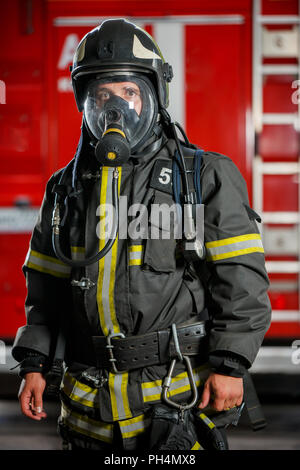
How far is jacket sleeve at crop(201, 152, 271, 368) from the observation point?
61.0 inches

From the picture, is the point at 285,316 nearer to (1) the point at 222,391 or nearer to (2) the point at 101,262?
(1) the point at 222,391

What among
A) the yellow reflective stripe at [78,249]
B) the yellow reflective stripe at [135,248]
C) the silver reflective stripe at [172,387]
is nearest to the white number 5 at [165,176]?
the yellow reflective stripe at [135,248]

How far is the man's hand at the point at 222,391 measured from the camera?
1546mm

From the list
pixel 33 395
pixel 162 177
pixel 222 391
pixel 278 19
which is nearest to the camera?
pixel 222 391

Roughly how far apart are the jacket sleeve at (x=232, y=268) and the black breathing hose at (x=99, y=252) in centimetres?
26

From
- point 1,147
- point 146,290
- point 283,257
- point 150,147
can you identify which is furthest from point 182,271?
point 1,147

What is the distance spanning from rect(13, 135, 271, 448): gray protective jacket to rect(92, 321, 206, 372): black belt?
26 millimetres

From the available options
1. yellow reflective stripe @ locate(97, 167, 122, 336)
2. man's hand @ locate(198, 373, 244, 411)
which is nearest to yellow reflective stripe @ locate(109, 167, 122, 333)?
yellow reflective stripe @ locate(97, 167, 122, 336)

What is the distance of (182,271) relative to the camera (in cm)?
166

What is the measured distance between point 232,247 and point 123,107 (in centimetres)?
55

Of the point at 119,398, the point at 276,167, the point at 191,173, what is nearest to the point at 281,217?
the point at 276,167

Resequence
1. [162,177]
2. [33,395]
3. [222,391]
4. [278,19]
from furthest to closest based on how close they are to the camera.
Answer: [278,19] → [33,395] → [162,177] → [222,391]

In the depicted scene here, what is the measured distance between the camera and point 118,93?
1.72m

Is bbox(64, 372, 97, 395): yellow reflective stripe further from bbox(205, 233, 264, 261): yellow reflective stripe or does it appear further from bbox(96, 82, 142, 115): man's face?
bbox(96, 82, 142, 115): man's face
